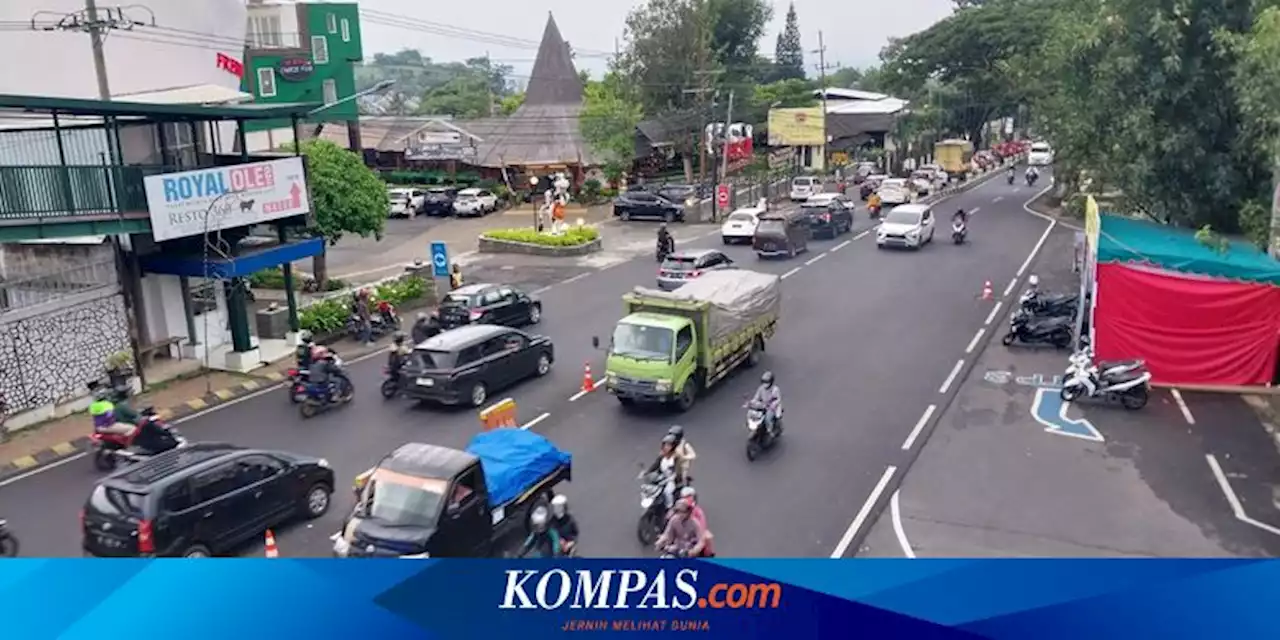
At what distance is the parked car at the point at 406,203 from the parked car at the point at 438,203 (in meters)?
0.32

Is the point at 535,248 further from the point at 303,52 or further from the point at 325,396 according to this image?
the point at 303,52

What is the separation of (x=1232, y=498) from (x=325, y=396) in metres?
15.4

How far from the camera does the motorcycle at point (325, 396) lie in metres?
18.5

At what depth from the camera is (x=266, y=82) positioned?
4866cm

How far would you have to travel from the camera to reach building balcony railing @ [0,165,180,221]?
17.6m

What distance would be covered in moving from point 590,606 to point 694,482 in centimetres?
951

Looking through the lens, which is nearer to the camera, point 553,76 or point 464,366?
point 464,366

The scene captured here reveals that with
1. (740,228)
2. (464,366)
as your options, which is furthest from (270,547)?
(740,228)

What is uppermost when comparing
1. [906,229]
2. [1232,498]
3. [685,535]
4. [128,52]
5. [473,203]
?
[128,52]

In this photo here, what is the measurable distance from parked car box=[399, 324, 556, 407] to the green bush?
55.2 feet

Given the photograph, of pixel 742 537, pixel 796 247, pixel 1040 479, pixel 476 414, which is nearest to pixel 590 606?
pixel 742 537

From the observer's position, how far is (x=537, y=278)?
32.5m

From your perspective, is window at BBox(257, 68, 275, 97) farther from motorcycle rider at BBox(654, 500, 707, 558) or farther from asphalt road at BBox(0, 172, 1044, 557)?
motorcycle rider at BBox(654, 500, 707, 558)

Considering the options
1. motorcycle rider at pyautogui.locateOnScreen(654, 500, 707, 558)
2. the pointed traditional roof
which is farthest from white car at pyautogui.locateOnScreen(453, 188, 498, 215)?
motorcycle rider at pyautogui.locateOnScreen(654, 500, 707, 558)
